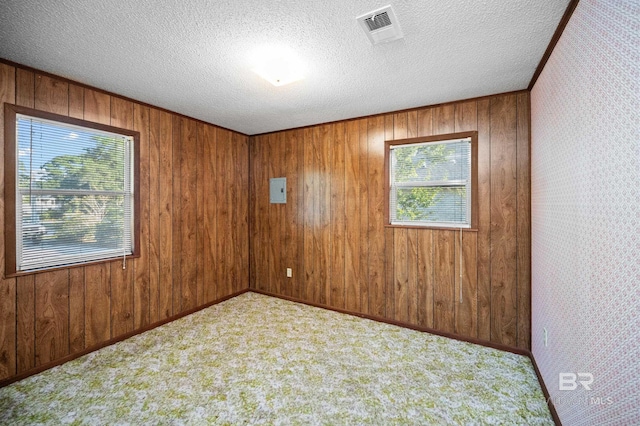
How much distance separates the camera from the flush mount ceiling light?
1920mm

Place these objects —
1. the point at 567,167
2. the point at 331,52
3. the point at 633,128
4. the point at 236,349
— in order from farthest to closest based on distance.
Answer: the point at 236,349, the point at 331,52, the point at 567,167, the point at 633,128

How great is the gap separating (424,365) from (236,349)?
172 centimetres

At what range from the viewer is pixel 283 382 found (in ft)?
6.83

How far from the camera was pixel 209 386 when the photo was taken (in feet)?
6.66

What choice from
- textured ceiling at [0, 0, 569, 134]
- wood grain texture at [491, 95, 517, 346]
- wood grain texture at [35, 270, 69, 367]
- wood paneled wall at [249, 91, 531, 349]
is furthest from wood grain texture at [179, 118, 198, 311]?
wood grain texture at [491, 95, 517, 346]

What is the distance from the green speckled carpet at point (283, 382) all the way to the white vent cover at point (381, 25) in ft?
8.08

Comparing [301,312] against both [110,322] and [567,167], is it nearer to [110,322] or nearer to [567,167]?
[110,322]

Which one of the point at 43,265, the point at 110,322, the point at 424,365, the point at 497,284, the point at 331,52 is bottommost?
the point at 424,365

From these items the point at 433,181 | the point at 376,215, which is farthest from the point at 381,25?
the point at 376,215

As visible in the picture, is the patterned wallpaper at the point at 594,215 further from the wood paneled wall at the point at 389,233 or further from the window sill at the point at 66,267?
the window sill at the point at 66,267

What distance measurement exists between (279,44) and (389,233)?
220cm

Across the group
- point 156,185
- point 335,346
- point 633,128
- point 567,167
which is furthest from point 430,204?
point 156,185

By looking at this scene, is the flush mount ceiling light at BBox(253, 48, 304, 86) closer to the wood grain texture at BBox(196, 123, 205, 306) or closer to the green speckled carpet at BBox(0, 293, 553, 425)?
the wood grain texture at BBox(196, 123, 205, 306)

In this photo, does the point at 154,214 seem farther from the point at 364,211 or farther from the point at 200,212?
the point at 364,211
